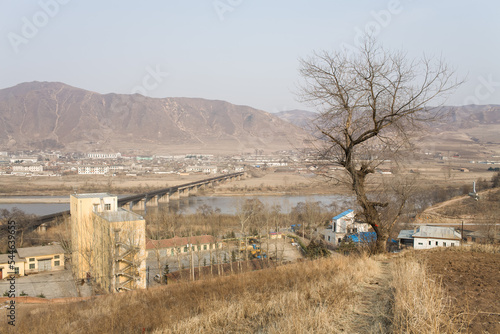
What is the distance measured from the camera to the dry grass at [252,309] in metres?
2.57

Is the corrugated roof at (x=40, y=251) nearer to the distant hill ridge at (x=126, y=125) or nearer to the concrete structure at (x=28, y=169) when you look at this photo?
the concrete structure at (x=28, y=169)

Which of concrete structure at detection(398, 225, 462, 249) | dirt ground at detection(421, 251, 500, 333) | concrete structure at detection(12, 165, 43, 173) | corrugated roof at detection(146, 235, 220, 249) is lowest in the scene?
corrugated roof at detection(146, 235, 220, 249)

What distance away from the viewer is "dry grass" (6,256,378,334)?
2.57 meters

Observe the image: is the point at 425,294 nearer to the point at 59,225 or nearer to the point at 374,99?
the point at 374,99

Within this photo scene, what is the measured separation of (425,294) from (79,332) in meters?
2.87

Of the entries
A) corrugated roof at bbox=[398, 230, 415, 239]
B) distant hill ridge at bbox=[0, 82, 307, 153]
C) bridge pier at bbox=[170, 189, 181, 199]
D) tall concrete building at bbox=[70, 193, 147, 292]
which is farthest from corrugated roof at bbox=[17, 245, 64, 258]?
distant hill ridge at bbox=[0, 82, 307, 153]

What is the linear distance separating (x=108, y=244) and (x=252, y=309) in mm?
8751

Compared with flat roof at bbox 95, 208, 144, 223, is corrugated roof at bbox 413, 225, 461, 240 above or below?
below

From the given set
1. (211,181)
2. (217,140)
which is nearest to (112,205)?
(211,181)

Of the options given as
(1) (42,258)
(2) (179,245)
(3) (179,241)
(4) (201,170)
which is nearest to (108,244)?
(1) (42,258)

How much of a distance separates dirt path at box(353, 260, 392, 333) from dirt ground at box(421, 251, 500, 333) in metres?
0.46

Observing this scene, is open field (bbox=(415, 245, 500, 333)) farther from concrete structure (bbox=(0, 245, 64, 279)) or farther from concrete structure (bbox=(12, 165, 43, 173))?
concrete structure (bbox=(12, 165, 43, 173))

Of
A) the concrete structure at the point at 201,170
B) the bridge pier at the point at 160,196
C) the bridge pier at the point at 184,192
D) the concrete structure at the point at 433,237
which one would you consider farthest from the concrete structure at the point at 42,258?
the concrete structure at the point at 201,170

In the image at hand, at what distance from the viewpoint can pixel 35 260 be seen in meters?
15.0
